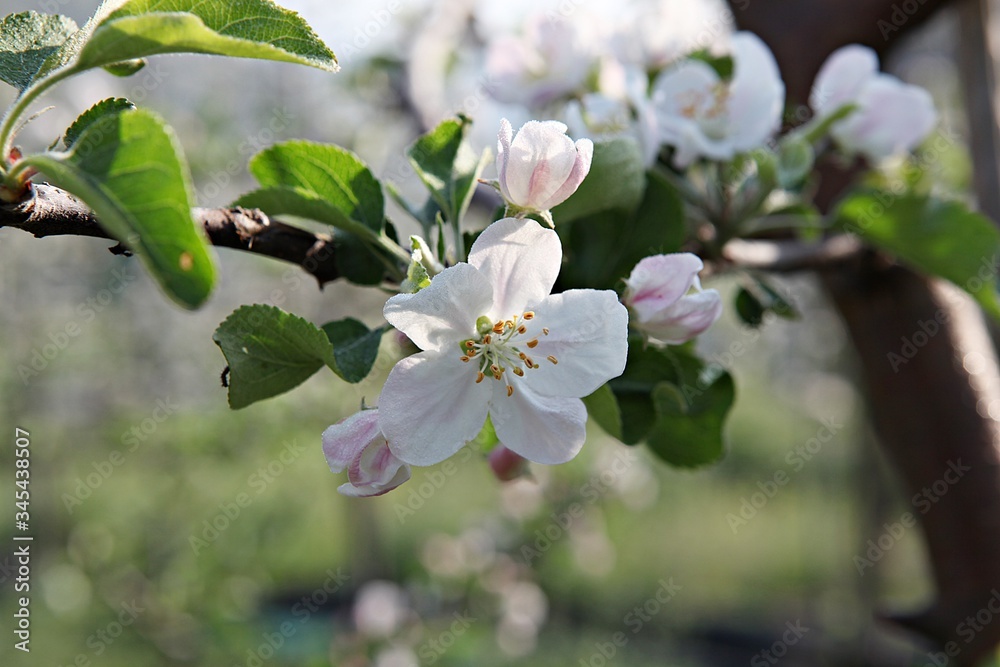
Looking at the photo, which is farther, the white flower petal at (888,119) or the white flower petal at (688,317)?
the white flower petal at (888,119)

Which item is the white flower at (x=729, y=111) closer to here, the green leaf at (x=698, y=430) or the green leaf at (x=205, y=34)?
the green leaf at (x=698, y=430)

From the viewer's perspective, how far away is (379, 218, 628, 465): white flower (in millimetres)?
510

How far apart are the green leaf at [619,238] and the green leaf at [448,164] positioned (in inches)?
4.6

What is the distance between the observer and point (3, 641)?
4.12m

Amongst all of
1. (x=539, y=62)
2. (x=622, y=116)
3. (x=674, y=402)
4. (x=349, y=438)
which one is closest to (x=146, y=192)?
(x=349, y=438)

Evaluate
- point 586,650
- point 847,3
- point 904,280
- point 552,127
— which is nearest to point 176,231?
point 552,127

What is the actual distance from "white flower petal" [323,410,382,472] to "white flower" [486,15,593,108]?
0.67m

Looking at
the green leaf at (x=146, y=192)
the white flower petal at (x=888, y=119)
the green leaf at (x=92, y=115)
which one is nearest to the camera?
the green leaf at (x=146, y=192)

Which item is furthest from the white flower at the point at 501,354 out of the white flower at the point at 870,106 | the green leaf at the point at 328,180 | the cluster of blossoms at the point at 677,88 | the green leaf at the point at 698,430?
the white flower at the point at 870,106

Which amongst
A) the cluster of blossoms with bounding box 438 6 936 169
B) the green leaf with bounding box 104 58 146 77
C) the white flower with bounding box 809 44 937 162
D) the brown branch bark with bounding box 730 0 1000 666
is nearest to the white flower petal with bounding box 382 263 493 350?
the green leaf with bounding box 104 58 146 77

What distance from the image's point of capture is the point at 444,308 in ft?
1.68

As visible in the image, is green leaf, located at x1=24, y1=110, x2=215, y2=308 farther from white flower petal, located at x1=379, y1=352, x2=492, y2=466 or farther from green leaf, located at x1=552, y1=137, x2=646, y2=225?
green leaf, located at x1=552, y1=137, x2=646, y2=225

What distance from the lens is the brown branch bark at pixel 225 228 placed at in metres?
0.46

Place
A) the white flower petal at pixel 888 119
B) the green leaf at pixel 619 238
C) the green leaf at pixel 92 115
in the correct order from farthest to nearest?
the white flower petal at pixel 888 119 → the green leaf at pixel 619 238 → the green leaf at pixel 92 115
